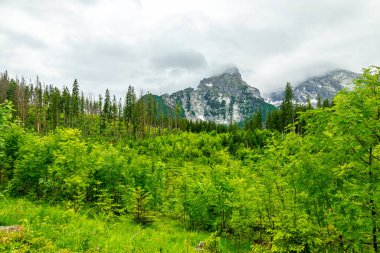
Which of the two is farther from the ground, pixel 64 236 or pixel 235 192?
pixel 235 192

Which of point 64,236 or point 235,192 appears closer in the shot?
point 64,236

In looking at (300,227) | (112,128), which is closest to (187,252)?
(300,227)

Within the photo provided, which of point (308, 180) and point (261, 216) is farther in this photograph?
point (261, 216)

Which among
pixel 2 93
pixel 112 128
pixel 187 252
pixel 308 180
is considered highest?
pixel 2 93

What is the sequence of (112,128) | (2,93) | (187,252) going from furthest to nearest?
(2,93) → (112,128) → (187,252)

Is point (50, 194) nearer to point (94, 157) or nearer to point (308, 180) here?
point (94, 157)

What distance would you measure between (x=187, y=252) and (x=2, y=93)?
116 m

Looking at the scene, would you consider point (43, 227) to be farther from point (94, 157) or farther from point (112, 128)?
point (112, 128)

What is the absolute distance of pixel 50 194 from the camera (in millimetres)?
12266

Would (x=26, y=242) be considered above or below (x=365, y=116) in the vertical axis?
below

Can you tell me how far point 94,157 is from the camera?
14023mm

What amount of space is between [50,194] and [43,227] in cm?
519

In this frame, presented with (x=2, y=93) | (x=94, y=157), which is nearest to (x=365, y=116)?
(x=94, y=157)

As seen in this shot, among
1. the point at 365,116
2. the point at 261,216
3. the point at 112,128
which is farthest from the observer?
the point at 112,128
